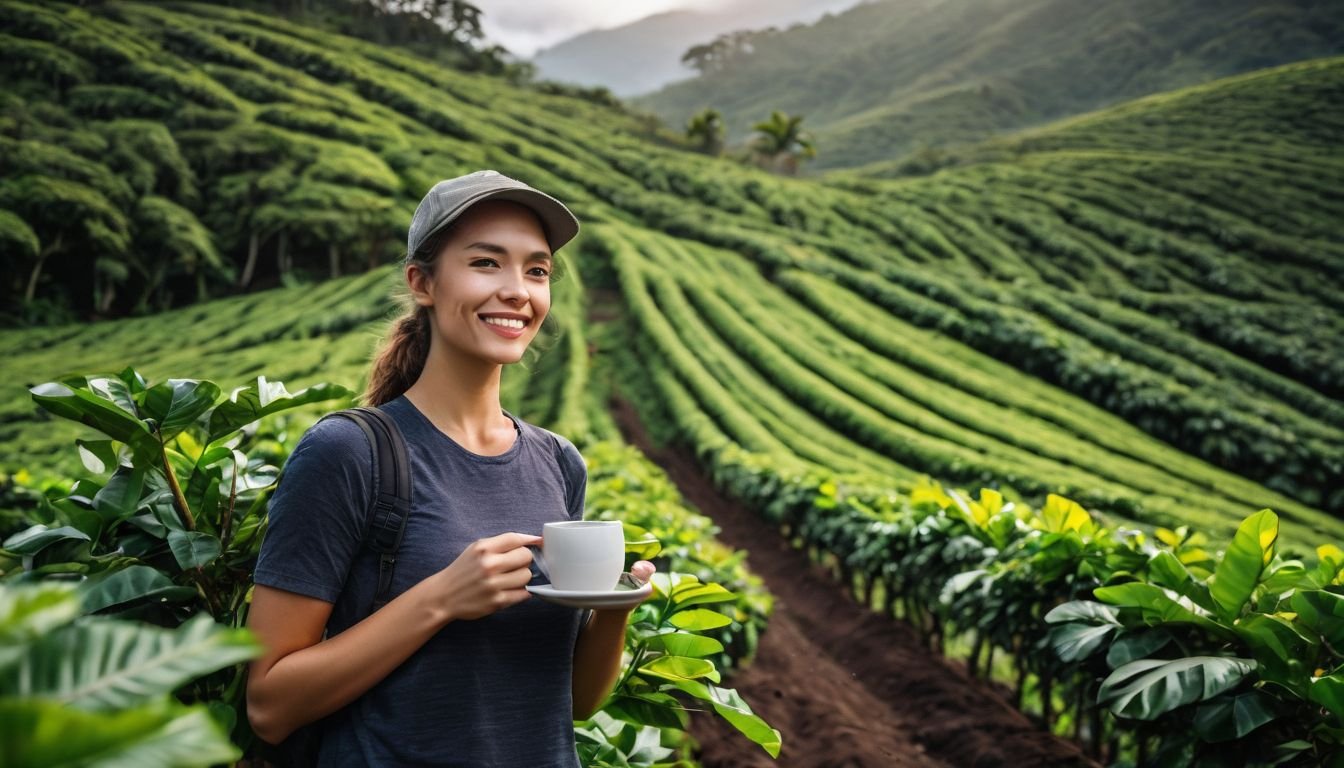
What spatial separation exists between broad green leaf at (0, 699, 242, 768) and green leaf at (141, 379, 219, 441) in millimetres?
1011

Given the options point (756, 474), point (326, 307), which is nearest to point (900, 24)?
point (326, 307)

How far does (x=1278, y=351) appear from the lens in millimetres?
20344

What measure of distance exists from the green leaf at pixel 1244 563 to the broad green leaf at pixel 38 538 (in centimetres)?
265

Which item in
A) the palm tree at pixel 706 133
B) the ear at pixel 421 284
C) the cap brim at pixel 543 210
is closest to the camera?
the cap brim at pixel 543 210

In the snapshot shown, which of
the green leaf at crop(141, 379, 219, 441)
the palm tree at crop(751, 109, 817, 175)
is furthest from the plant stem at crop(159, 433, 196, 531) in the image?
the palm tree at crop(751, 109, 817, 175)

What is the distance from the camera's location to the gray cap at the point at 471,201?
1.34 meters

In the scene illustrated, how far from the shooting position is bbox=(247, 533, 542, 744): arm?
1.12 meters

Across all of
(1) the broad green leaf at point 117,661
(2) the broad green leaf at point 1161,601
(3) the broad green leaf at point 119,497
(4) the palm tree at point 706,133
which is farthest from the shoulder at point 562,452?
(4) the palm tree at point 706,133

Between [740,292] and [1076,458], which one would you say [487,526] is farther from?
[740,292]

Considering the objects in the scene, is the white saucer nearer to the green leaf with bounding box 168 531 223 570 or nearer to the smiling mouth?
the smiling mouth

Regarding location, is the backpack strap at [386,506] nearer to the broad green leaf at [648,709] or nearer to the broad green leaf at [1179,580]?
the broad green leaf at [648,709]

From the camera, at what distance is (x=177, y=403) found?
1389mm

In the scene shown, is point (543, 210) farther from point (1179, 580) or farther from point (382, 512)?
point (1179, 580)

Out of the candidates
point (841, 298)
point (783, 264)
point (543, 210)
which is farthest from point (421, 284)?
point (783, 264)
